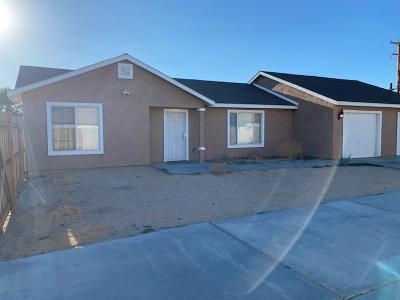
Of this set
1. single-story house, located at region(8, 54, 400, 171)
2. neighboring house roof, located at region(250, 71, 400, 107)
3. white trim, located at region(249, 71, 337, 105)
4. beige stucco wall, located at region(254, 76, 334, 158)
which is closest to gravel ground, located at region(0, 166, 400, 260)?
single-story house, located at region(8, 54, 400, 171)

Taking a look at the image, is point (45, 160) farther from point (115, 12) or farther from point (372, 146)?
point (372, 146)

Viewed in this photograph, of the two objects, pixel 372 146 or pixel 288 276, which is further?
pixel 372 146

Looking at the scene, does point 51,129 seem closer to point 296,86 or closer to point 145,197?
point 145,197

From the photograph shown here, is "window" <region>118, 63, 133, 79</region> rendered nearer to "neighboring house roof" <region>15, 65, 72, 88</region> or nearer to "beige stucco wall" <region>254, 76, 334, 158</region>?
"neighboring house roof" <region>15, 65, 72, 88</region>

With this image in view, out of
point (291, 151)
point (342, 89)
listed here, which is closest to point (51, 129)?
point (291, 151)

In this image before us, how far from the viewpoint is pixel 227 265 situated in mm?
3652

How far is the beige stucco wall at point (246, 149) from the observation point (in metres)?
14.7

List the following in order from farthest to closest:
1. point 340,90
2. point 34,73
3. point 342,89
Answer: point 342,89 → point 340,90 → point 34,73

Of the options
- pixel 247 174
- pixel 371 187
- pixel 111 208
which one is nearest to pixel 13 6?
pixel 111 208

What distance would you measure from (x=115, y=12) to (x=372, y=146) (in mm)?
14104

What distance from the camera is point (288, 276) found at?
11.1 ft

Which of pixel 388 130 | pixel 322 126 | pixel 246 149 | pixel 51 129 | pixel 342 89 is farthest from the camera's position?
pixel 342 89

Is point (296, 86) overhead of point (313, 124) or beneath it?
overhead

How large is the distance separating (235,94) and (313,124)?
433 centimetres
